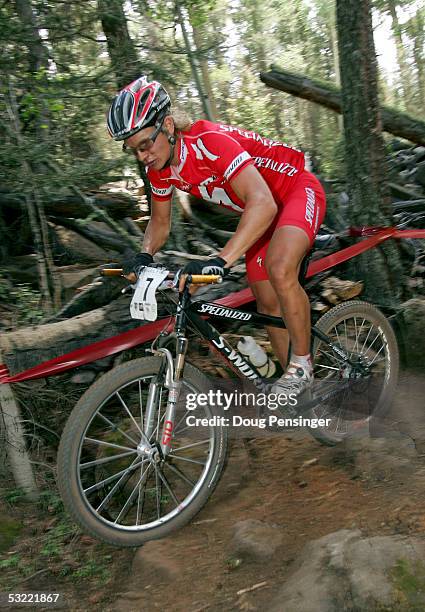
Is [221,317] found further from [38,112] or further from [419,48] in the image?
[419,48]

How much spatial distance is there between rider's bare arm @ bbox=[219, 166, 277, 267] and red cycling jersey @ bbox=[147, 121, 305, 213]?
0.11 meters

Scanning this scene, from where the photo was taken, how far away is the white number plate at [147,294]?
265 cm

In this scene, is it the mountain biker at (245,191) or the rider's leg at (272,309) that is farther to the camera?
the rider's leg at (272,309)

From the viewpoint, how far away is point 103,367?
403 centimetres

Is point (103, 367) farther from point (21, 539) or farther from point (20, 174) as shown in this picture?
point (20, 174)

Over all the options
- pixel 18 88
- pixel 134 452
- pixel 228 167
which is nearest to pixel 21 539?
pixel 134 452

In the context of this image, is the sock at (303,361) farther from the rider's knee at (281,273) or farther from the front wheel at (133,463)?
the front wheel at (133,463)

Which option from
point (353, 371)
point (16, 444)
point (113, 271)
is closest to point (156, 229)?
point (113, 271)

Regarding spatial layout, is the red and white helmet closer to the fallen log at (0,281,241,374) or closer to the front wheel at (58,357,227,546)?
the fallen log at (0,281,241,374)

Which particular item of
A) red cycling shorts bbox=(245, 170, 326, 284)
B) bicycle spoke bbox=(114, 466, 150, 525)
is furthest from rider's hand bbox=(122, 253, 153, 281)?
bicycle spoke bbox=(114, 466, 150, 525)

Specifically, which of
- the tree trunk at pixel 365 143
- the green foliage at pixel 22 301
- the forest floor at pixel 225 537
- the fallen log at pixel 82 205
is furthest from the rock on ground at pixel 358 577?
the fallen log at pixel 82 205

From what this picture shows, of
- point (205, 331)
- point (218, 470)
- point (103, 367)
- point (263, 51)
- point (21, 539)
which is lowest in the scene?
point (21, 539)

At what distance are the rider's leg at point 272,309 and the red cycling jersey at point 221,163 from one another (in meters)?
0.53

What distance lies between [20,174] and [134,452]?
3.57 m
